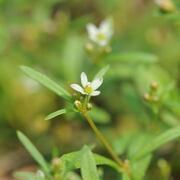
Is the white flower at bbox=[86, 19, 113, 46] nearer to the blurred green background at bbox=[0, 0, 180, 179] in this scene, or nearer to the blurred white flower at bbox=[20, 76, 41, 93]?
the blurred green background at bbox=[0, 0, 180, 179]

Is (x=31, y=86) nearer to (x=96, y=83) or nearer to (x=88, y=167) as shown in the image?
(x=96, y=83)

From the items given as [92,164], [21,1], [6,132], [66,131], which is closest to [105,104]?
[66,131]

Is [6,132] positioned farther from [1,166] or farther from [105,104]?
[105,104]

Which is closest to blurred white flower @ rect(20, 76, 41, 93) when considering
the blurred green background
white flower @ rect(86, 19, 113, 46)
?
the blurred green background

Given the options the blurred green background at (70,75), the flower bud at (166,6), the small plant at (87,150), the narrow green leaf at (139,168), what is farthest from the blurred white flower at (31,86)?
the narrow green leaf at (139,168)

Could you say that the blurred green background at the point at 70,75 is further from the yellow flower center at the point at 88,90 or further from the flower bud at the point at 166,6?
the yellow flower center at the point at 88,90
